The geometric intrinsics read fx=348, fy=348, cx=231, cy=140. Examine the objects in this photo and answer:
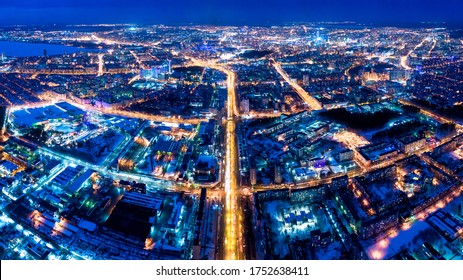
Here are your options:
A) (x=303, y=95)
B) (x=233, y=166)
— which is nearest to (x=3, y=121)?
(x=233, y=166)

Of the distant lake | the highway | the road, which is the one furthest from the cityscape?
the distant lake

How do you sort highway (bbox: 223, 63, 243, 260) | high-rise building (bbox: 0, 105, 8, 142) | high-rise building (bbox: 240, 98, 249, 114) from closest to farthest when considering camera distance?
highway (bbox: 223, 63, 243, 260) < high-rise building (bbox: 0, 105, 8, 142) < high-rise building (bbox: 240, 98, 249, 114)

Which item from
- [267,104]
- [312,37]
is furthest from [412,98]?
[312,37]

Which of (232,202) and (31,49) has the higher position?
(31,49)

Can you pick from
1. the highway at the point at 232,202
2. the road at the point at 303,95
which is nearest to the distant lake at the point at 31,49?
the road at the point at 303,95

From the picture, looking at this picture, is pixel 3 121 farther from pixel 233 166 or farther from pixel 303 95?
pixel 303 95

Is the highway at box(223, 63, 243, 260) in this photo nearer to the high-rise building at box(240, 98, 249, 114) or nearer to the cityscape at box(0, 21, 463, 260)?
the cityscape at box(0, 21, 463, 260)
